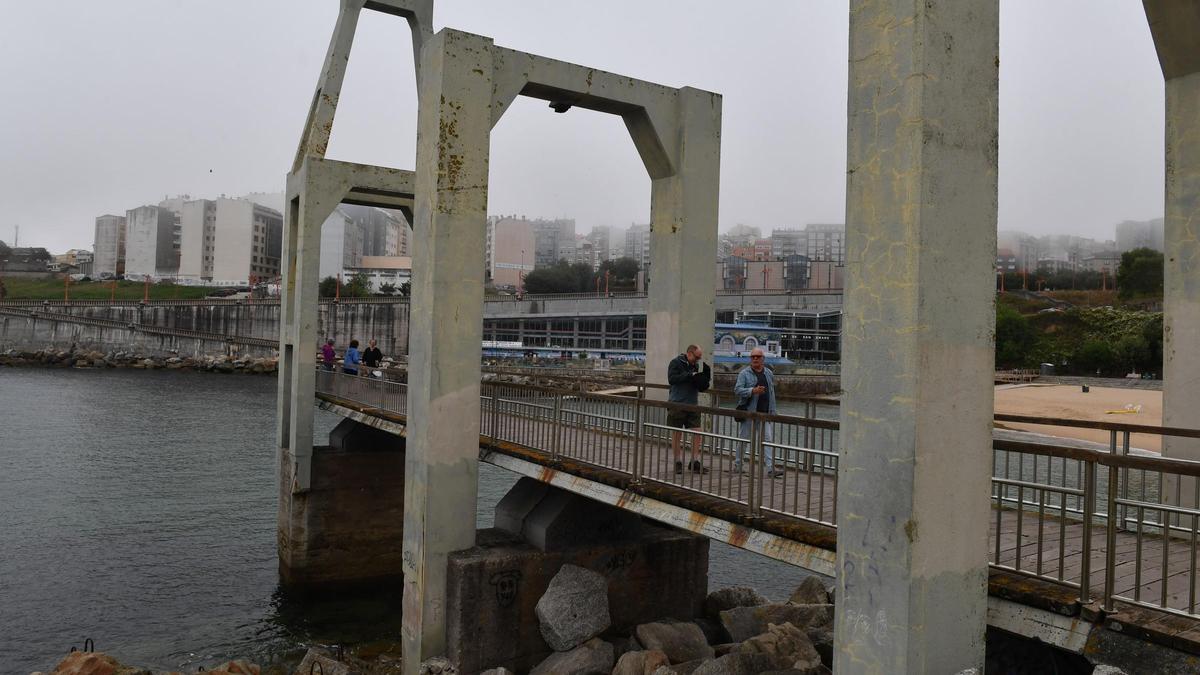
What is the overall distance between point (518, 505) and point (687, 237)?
466 centimetres

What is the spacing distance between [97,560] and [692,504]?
16140mm

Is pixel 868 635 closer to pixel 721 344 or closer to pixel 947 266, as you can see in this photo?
pixel 947 266

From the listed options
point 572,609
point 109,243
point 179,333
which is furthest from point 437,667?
point 109,243

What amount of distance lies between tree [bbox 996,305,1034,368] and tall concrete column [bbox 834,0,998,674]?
2896 inches

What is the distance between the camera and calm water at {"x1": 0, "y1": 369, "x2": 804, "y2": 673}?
1446 cm

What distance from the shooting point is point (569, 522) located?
11.0 meters

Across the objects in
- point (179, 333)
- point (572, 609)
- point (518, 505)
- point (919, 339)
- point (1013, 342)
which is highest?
point (919, 339)

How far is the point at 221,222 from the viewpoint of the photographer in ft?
449

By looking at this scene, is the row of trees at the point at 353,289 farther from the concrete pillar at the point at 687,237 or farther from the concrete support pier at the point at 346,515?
the concrete pillar at the point at 687,237

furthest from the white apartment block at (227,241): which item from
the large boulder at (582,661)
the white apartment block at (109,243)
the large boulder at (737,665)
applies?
the large boulder at (737,665)

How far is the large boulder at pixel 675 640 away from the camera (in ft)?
33.8

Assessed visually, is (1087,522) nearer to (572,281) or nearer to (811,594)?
(811,594)

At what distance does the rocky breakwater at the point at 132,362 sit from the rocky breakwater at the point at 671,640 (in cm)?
7030

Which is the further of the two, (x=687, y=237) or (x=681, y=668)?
(x=687, y=237)
